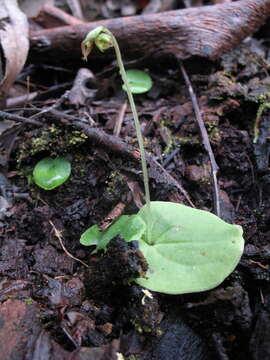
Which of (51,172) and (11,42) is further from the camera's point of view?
(11,42)

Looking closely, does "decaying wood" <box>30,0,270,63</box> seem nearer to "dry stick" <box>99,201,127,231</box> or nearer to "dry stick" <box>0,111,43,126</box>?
"dry stick" <box>0,111,43,126</box>

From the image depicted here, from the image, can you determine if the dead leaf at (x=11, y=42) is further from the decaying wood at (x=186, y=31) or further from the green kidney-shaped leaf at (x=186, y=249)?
the green kidney-shaped leaf at (x=186, y=249)

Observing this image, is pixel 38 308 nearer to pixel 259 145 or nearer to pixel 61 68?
Answer: pixel 259 145

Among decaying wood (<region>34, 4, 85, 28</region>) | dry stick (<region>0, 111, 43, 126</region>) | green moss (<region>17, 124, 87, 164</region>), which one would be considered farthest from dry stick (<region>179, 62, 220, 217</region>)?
decaying wood (<region>34, 4, 85, 28</region>)

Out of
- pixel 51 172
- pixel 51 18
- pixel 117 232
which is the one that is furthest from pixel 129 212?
pixel 51 18

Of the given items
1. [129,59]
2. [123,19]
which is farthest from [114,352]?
[123,19]

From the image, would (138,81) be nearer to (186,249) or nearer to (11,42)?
(11,42)
